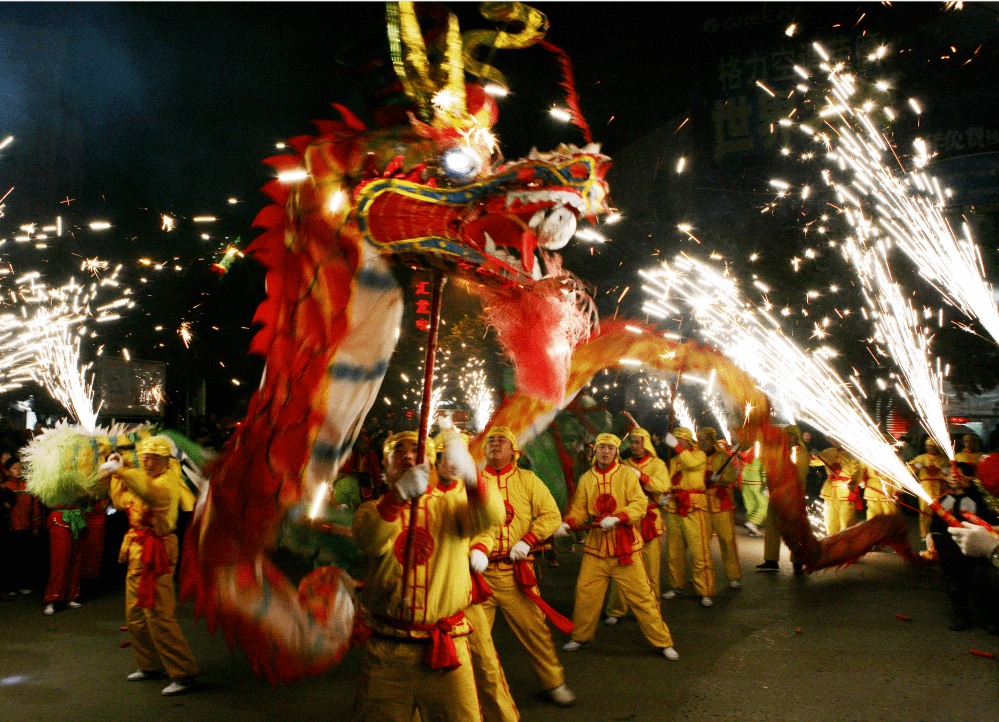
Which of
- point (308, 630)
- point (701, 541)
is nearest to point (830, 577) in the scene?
point (701, 541)

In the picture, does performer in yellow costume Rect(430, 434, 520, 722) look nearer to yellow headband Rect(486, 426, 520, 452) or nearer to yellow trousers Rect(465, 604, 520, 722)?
yellow trousers Rect(465, 604, 520, 722)

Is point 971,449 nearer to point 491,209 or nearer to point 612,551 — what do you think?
point 612,551

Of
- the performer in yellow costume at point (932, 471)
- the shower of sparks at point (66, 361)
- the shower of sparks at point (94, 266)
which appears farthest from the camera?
the shower of sparks at point (94, 266)

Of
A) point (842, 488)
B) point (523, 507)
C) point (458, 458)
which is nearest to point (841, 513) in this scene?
point (842, 488)

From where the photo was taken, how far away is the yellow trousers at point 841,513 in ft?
29.5

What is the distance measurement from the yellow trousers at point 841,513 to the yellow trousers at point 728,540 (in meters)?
2.48

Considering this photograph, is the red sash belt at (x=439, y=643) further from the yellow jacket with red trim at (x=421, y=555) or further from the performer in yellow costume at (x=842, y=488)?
the performer in yellow costume at (x=842, y=488)

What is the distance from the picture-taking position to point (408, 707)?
104 inches

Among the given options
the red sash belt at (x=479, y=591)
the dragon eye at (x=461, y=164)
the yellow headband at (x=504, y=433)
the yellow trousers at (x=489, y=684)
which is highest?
the dragon eye at (x=461, y=164)

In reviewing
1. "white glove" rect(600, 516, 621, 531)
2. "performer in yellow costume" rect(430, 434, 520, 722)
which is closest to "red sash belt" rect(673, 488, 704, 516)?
"white glove" rect(600, 516, 621, 531)

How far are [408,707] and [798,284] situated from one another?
12.6 metres

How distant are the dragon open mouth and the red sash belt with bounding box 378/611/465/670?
147 centimetres

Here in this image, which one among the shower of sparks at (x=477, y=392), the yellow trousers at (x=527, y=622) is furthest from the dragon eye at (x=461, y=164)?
the shower of sparks at (x=477, y=392)

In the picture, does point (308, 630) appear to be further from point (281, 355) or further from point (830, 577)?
point (830, 577)
